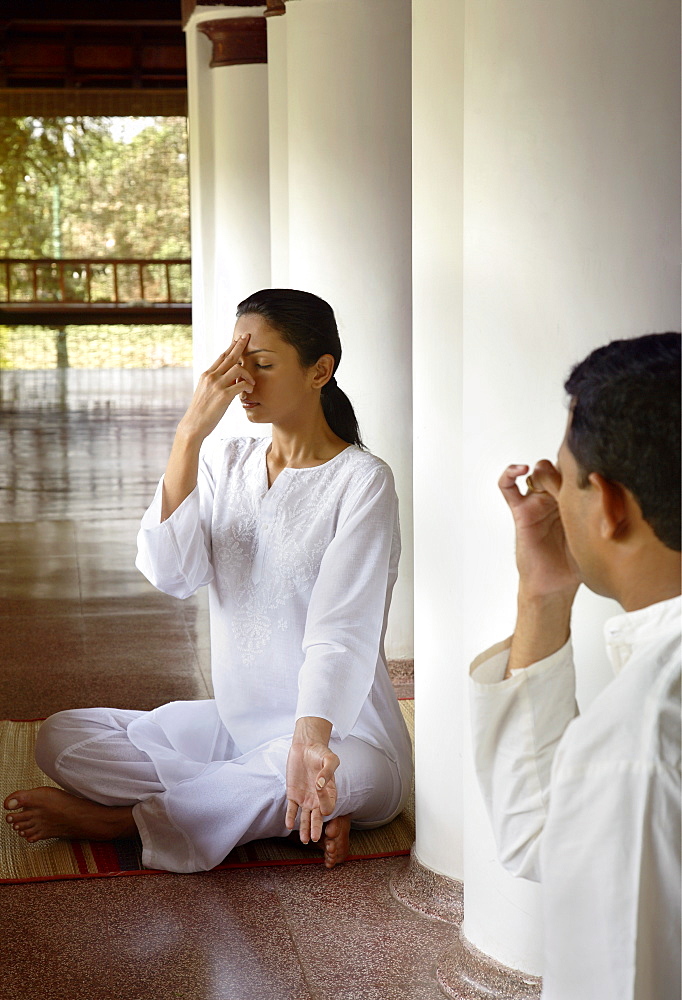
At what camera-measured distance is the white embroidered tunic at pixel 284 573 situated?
261cm

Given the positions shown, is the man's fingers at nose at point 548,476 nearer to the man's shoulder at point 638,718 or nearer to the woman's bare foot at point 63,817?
the man's shoulder at point 638,718

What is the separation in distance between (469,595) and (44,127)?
15500 mm

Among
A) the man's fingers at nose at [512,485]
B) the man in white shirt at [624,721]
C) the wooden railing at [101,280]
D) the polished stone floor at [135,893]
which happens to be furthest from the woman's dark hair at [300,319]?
the wooden railing at [101,280]

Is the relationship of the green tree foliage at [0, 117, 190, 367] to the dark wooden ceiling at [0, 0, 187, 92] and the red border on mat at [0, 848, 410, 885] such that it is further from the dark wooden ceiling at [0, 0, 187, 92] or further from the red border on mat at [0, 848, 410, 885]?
the red border on mat at [0, 848, 410, 885]

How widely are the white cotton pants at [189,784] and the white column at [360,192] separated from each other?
5.07ft

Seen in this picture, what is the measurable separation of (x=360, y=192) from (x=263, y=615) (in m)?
1.76

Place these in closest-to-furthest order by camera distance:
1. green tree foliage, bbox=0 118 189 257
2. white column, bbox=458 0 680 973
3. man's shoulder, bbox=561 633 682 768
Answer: man's shoulder, bbox=561 633 682 768
white column, bbox=458 0 680 973
green tree foliage, bbox=0 118 189 257

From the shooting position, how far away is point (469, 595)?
2.16m

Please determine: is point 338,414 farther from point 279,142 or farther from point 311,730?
point 279,142

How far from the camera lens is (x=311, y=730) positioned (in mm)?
2379

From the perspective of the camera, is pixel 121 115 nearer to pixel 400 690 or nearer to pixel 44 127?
pixel 44 127


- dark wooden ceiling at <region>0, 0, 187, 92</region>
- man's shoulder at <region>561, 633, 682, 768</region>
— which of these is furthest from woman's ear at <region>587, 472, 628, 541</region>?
dark wooden ceiling at <region>0, 0, 187, 92</region>

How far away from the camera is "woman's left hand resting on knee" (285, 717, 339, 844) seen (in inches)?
85.4

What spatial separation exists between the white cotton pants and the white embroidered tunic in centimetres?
9
